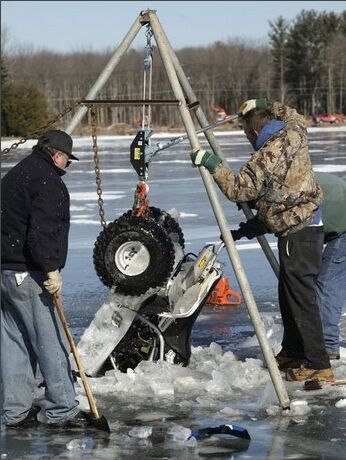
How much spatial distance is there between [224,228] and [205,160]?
42 cm

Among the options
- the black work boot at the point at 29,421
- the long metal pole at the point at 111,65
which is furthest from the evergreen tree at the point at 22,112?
the black work boot at the point at 29,421

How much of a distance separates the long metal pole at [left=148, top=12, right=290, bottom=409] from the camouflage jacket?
0.43 ft

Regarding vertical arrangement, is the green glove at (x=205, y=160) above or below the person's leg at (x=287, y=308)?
above

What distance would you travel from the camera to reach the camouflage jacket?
6156 mm

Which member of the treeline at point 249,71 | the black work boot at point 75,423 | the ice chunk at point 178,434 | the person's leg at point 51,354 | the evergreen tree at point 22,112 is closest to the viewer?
the ice chunk at point 178,434

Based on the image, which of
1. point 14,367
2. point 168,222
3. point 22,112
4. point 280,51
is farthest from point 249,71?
point 14,367

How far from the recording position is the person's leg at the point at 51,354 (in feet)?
18.2

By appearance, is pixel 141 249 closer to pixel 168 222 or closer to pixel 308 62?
pixel 168 222

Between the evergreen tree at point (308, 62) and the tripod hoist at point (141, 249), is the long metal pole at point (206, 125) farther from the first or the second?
the evergreen tree at point (308, 62)

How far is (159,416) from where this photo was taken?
5.85 m

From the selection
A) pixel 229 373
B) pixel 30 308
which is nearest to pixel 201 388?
pixel 229 373

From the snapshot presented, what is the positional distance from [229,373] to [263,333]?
68cm

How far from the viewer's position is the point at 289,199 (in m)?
6.30

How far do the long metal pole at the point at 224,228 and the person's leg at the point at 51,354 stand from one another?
1.12m
